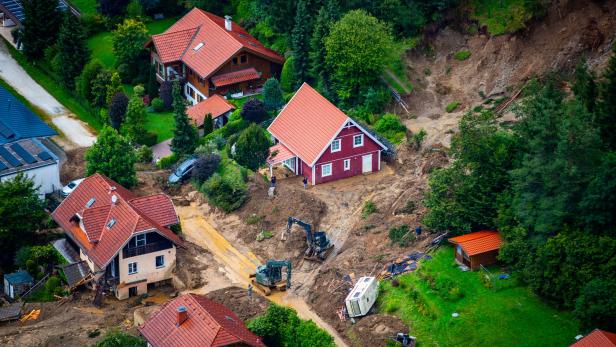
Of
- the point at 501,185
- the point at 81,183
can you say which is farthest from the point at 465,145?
the point at 81,183

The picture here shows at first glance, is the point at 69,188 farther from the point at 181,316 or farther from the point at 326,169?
the point at 181,316

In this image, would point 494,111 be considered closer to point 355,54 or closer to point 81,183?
point 355,54

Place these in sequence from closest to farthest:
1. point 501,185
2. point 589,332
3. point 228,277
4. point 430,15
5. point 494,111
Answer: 1. point 589,332
2. point 501,185
3. point 228,277
4. point 494,111
5. point 430,15

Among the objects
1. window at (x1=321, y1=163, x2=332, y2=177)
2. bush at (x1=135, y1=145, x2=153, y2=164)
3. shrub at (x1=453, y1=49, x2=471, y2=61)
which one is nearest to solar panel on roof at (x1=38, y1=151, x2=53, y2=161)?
bush at (x1=135, y1=145, x2=153, y2=164)

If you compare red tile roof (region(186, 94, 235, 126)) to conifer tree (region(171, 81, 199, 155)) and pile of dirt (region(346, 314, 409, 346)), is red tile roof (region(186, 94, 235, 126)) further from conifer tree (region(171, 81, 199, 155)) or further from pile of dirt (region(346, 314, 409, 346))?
pile of dirt (region(346, 314, 409, 346))

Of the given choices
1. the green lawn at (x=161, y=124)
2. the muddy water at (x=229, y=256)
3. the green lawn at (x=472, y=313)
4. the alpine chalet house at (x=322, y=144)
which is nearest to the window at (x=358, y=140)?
the alpine chalet house at (x=322, y=144)

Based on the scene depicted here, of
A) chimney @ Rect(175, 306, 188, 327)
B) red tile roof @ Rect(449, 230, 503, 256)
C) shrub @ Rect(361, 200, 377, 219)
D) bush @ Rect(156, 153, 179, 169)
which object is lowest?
chimney @ Rect(175, 306, 188, 327)
